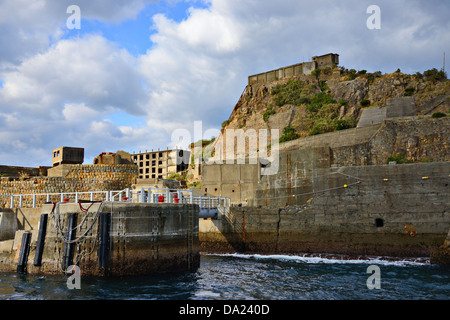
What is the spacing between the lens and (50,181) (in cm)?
3231

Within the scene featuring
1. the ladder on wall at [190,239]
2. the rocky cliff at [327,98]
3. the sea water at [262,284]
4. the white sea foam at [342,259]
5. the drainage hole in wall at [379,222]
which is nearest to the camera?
the sea water at [262,284]

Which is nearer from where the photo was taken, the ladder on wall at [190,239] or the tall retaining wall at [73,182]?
the ladder on wall at [190,239]

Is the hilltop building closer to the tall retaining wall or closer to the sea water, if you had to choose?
the tall retaining wall

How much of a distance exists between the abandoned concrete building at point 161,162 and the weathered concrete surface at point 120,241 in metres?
71.8

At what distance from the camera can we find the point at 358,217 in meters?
22.0

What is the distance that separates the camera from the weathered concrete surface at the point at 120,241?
14.8 meters

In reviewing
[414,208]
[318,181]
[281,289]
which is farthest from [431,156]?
[281,289]

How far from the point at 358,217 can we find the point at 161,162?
256ft

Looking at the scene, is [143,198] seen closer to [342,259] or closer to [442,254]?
[342,259]

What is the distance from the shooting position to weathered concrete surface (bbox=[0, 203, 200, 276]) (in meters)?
14.8

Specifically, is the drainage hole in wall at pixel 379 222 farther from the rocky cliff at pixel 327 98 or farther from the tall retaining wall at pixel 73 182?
the tall retaining wall at pixel 73 182

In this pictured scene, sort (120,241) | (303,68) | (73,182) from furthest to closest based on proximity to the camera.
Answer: (303,68)
(73,182)
(120,241)

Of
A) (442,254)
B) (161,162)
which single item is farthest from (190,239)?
(161,162)

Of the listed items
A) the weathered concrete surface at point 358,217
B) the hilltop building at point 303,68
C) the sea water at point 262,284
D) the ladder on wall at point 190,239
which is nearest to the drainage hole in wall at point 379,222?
the weathered concrete surface at point 358,217
